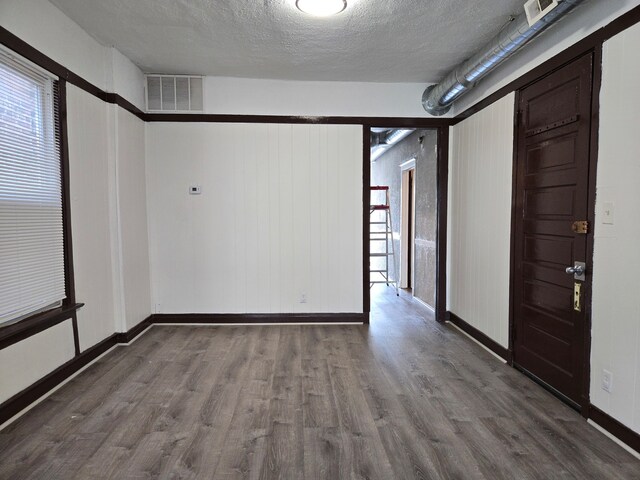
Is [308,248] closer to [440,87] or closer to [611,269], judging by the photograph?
[440,87]

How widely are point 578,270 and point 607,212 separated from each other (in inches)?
16.0

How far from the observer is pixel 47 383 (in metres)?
2.55

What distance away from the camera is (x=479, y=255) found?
3.63 m

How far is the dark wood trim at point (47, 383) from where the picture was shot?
2.22 meters

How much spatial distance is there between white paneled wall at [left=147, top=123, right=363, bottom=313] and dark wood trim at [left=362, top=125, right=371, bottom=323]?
0.05m

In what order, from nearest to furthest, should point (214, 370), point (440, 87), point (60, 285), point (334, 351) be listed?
point (60, 285) → point (214, 370) → point (334, 351) → point (440, 87)

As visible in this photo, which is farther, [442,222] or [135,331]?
[442,222]

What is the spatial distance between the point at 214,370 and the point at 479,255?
2.71m

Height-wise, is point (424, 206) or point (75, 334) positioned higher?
point (424, 206)

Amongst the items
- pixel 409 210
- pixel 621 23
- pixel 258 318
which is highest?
pixel 621 23

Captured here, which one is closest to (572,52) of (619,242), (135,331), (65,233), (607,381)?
(619,242)

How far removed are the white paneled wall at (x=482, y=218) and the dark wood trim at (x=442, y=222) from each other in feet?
0.20

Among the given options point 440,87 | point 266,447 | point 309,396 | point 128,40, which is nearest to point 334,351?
point 309,396

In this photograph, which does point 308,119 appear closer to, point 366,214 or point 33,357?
point 366,214
